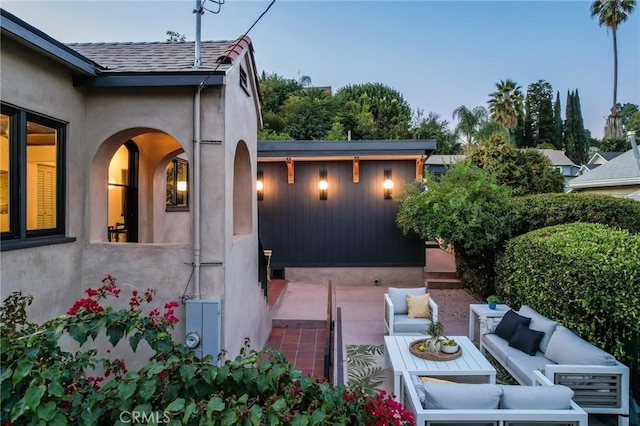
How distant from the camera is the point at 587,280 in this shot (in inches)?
166

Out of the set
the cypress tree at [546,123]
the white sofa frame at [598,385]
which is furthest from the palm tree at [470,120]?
the white sofa frame at [598,385]

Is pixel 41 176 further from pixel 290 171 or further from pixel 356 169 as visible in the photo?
pixel 356 169

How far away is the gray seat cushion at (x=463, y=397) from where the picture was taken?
9.84ft

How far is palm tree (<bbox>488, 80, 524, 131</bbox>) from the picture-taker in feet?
87.3

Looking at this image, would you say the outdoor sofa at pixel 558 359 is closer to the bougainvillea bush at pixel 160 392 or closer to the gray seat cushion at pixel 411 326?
the gray seat cushion at pixel 411 326

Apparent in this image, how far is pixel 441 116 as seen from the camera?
31.0m

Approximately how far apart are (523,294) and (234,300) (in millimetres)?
4702

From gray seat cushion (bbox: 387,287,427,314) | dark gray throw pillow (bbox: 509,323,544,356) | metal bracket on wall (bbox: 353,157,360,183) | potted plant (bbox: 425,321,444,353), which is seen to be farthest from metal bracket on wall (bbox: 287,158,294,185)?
dark gray throw pillow (bbox: 509,323,544,356)

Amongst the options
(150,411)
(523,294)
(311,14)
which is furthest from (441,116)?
(150,411)

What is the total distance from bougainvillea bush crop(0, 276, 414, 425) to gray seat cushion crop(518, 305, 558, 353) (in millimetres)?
3954

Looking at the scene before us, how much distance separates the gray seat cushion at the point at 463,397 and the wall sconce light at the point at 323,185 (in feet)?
22.8

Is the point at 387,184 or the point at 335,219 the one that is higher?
the point at 387,184

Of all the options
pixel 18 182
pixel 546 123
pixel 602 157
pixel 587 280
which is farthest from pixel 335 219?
pixel 546 123

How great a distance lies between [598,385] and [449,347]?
1.53 meters
